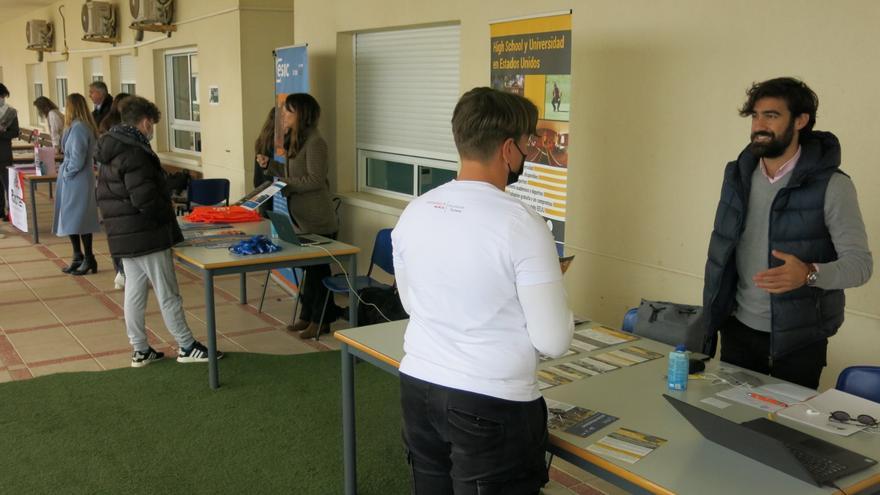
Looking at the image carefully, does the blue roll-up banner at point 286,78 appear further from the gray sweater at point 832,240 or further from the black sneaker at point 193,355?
the gray sweater at point 832,240

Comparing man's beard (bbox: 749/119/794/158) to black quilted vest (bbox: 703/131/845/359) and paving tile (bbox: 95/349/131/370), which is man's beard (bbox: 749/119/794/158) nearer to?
black quilted vest (bbox: 703/131/845/359)

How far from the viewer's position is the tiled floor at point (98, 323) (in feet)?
15.9

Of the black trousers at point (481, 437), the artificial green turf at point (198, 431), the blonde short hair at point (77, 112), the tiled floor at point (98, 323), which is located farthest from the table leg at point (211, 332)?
the blonde short hair at point (77, 112)

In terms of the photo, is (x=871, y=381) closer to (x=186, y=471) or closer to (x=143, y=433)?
(x=186, y=471)

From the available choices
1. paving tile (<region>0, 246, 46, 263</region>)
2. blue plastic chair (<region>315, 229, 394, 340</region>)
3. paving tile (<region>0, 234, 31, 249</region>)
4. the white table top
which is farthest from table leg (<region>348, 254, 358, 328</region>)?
paving tile (<region>0, 234, 31, 249</region>)

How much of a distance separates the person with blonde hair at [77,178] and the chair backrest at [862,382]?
19.8 ft

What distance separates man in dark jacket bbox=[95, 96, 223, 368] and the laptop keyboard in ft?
11.5

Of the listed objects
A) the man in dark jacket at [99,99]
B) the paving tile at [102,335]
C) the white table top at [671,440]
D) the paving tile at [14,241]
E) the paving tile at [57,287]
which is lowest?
the paving tile at [102,335]

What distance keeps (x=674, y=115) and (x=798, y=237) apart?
140 centimetres

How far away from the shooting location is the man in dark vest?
96.3 inches

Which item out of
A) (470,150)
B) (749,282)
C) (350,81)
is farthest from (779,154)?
(350,81)

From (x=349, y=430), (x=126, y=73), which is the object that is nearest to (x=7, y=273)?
(x=126, y=73)

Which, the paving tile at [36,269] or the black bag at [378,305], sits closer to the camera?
the black bag at [378,305]

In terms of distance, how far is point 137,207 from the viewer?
4.24 meters
